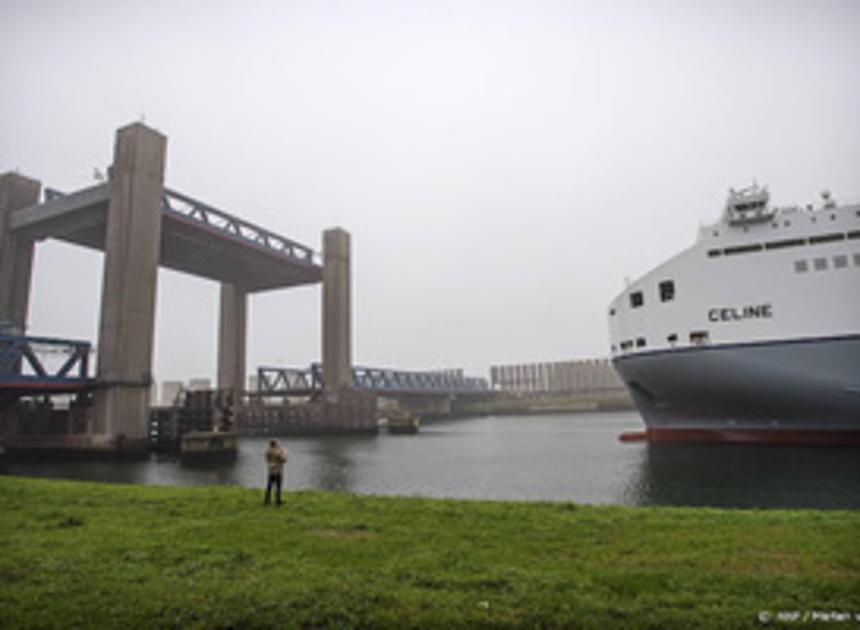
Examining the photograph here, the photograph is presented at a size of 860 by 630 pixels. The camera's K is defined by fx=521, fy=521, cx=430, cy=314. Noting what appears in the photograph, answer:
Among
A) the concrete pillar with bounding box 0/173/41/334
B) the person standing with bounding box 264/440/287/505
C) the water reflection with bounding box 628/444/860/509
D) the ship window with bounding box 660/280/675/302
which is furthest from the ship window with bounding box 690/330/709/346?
the concrete pillar with bounding box 0/173/41/334

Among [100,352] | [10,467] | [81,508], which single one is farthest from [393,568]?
[100,352]

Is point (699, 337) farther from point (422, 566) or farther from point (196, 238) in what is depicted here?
point (196, 238)

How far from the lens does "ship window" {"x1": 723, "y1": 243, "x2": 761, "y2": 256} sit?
35438 mm

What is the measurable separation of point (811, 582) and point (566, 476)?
21.4 meters

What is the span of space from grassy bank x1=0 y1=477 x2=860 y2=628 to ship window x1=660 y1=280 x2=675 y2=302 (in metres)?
27.3

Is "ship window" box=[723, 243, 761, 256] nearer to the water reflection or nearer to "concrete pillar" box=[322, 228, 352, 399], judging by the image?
the water reflection

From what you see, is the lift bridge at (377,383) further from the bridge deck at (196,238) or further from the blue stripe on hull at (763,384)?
the blue stripe on hull at (763,384)

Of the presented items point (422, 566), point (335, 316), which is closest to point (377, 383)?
point (335, 316)

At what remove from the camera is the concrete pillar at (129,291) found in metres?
52.0

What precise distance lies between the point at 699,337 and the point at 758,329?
3.40m

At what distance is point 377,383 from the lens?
137625mm

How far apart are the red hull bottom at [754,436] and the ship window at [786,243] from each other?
12.1 metres

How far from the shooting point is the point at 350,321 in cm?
9769

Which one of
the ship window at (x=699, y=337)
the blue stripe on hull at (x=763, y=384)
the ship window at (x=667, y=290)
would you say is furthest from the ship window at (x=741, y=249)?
the blue stripe on hull at (x=763, y=384)
